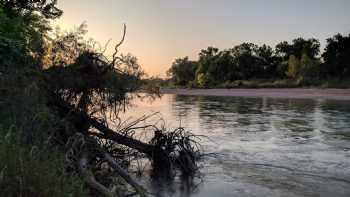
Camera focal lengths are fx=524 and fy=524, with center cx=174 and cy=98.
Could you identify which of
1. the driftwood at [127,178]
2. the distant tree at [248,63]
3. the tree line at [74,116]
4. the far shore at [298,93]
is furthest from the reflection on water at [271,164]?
the distant tree at [248,63]

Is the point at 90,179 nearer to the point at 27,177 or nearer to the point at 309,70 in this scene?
the point at 27,177

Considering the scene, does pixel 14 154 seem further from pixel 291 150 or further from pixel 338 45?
pixel 338 45

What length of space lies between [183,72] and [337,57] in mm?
55042

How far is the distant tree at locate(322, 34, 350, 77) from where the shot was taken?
75.0m

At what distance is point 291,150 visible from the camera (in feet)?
54.4

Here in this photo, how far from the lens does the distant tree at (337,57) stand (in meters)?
75.0

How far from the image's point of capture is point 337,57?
76.2m

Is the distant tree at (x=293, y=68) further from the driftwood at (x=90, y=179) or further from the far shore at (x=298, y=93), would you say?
the driftwood at (x=90, y=179)

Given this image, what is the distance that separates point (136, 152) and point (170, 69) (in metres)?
120

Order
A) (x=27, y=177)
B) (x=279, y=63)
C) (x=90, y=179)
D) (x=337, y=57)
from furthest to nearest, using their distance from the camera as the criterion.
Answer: (x=279, y=63)
(x=337, y=57)
(x=90, y=179)
(x=27, y=177)

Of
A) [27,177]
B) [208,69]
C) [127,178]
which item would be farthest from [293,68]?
[27,177]

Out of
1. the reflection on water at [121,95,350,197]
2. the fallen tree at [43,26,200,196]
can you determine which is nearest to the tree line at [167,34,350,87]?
the reflection on water at [121,95,350,197]

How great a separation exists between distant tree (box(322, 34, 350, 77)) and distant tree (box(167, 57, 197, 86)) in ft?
159

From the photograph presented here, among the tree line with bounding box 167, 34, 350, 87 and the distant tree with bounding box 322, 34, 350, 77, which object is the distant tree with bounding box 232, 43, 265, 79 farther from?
the distant tree with bounding box 322, 34, 350, 77
